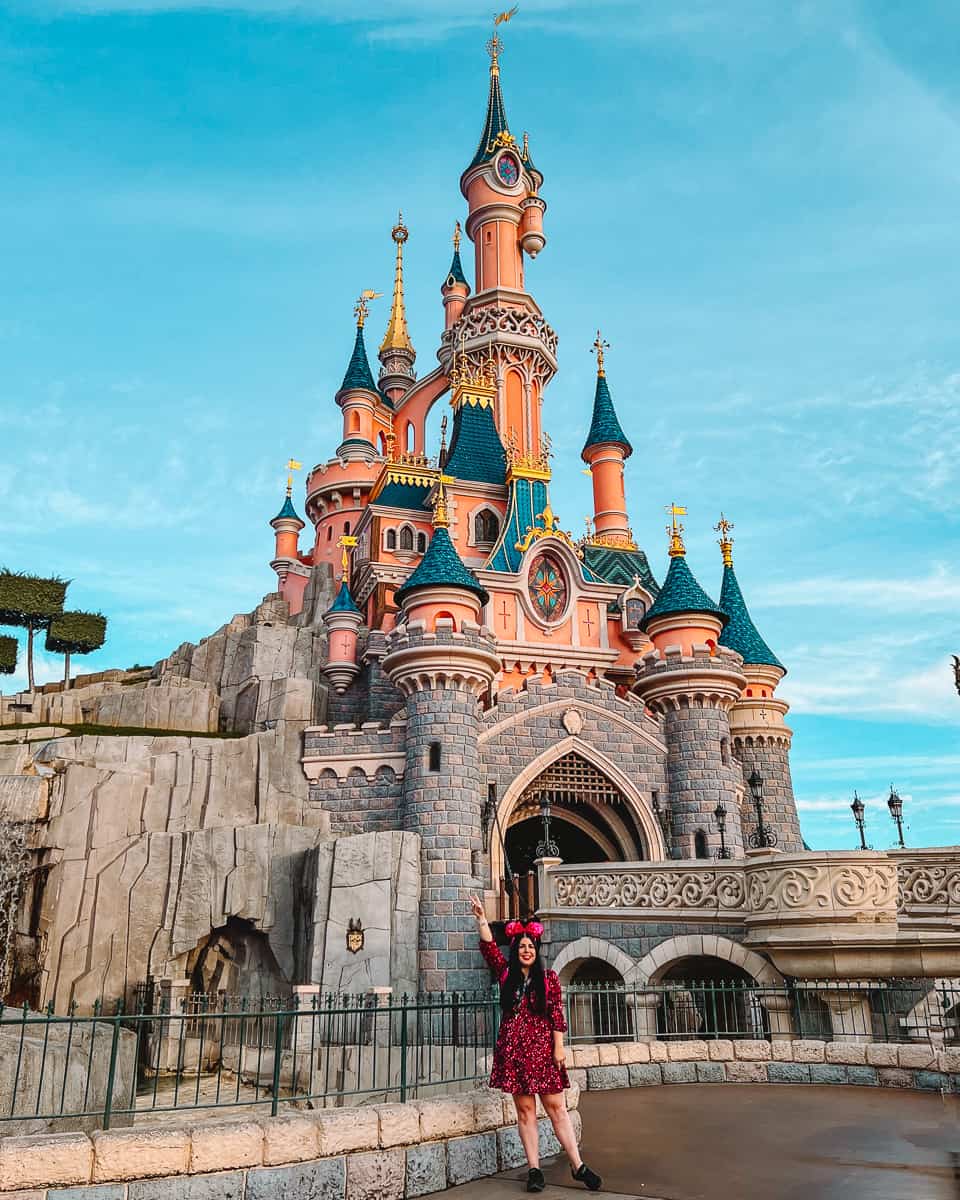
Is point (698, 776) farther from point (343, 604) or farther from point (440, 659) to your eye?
point (343, 604)

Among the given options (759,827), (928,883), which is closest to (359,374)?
(759,827)

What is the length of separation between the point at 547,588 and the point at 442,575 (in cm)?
517

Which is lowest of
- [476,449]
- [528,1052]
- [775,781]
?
[528,1052]

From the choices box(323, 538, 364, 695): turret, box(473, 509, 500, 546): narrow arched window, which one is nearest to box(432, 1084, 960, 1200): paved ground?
box(323, 538, 364, 695): turret

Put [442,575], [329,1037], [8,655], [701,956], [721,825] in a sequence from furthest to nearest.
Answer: [8,655] → [442,575] → [721,825] → [701,956] → [329,1037]

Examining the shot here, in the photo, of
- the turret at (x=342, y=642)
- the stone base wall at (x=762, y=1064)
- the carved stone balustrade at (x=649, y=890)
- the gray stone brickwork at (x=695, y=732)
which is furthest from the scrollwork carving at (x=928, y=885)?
the turret at (x=342, y=642)

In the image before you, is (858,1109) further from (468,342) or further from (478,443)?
(468,342)

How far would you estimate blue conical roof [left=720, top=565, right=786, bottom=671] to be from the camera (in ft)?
97.7

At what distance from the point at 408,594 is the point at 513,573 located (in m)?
4.69

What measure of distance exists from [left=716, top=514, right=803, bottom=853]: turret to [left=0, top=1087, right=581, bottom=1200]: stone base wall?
910 inches

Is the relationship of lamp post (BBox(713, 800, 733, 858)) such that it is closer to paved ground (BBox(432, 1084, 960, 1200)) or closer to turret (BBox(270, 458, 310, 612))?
paved ground (BBox(432, 1084, 960, 1200))

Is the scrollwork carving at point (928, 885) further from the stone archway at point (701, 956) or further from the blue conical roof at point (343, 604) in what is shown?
the blue conical roof at point (343, 604)

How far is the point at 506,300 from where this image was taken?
3647cm

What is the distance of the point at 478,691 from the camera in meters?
21.8
